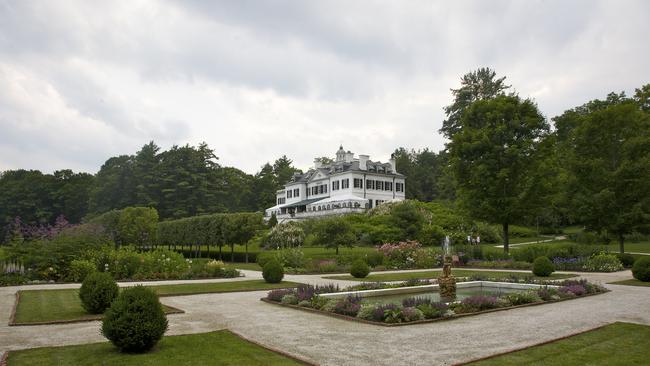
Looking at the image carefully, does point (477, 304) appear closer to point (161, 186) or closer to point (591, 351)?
point (591, 351)

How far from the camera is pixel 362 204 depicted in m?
59.2

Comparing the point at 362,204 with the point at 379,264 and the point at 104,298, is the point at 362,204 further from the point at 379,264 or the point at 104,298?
the point at 104,298

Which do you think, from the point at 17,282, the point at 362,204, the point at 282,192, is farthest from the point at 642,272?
the point at 282,192

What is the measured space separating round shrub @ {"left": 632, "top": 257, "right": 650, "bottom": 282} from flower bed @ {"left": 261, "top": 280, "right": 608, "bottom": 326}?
4285 millimetres

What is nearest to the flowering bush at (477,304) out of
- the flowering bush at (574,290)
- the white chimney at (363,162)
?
the flowering bush at (574,290)

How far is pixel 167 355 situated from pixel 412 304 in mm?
6702

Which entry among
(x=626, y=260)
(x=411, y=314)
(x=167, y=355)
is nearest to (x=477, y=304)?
(x=411, y=314)

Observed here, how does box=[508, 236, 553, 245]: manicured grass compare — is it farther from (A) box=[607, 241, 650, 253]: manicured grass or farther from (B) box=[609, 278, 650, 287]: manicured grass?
(B) box=[609, 278, 650, 287]: manicured grass

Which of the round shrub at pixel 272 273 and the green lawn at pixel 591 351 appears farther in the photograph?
the round shrub at pixel 272 273

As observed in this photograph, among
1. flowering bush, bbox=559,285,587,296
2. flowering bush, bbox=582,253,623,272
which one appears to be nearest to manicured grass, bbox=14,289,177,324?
flowering bush, bbox=559,285,587,296

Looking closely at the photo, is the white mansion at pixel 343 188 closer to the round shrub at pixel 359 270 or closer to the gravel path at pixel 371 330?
the round shrub at pixel 359 270

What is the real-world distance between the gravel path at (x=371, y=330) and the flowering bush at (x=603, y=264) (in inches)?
469

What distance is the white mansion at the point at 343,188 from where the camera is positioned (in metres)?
60.9

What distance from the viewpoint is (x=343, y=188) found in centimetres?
6500
